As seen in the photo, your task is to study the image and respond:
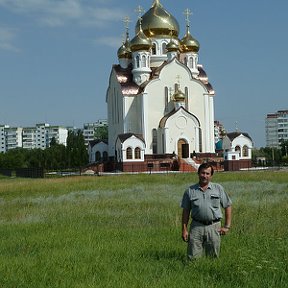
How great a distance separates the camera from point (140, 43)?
49.3m

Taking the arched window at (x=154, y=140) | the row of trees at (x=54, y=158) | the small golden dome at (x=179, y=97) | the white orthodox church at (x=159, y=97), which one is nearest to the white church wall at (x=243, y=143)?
the white orthodox church at (x=159, y=97)

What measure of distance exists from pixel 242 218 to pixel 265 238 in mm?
2699

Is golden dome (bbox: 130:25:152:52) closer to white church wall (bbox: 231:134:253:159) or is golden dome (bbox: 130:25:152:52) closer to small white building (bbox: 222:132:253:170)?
small white building (bbox: 222:132:253:170)

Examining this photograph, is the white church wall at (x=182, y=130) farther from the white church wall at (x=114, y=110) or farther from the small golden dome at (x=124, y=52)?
the small golden dome at (x=124, y=52)

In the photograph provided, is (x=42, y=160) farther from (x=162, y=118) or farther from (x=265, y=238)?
(x=265, y=238)

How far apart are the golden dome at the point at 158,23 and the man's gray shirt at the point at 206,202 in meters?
46.3

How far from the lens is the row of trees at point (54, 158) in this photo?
216 feet

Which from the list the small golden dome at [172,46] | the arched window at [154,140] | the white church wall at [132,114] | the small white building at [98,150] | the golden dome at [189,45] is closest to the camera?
the arched window at [154,140]

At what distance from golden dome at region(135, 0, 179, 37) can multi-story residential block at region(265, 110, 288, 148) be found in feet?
348

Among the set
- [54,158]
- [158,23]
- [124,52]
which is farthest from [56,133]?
[158,23]

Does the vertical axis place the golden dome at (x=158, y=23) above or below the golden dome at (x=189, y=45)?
above

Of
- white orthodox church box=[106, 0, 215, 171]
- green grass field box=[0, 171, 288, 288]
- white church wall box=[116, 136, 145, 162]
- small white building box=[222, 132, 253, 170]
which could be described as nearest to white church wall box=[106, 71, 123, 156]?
white orthodox church box=[106, 0, 215, 171]

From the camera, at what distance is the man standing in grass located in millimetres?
7047

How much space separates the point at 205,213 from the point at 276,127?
507ft
